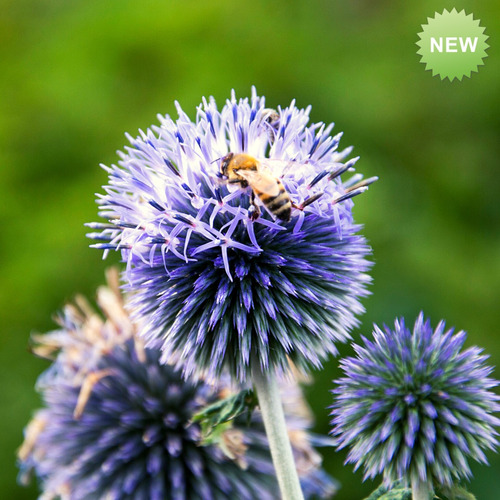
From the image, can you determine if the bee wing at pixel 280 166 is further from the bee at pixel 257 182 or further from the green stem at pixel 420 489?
the green stem at pixel 420 489

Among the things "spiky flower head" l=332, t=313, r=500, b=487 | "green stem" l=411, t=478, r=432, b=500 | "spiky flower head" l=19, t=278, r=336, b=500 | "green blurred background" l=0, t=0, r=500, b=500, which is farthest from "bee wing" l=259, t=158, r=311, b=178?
"green blurred background" l=0, t=0, r=500, b=500

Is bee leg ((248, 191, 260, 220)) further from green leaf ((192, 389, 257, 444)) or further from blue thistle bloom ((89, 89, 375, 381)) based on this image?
green leaf ((192, 389, 257, 444))

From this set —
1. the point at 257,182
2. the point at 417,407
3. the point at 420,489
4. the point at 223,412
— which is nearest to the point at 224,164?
the point at 257,182

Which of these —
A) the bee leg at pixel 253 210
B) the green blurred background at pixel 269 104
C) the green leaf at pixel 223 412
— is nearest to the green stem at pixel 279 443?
the green leaf at pixel 223 412

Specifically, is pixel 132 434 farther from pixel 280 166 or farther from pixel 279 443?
pixel 280 166

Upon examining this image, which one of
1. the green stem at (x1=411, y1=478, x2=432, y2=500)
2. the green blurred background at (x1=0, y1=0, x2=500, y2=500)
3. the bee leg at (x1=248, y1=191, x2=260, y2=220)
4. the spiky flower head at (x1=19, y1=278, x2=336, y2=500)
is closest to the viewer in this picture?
the green stem at (x1=411, y1=478, x2=432, y2=500)
